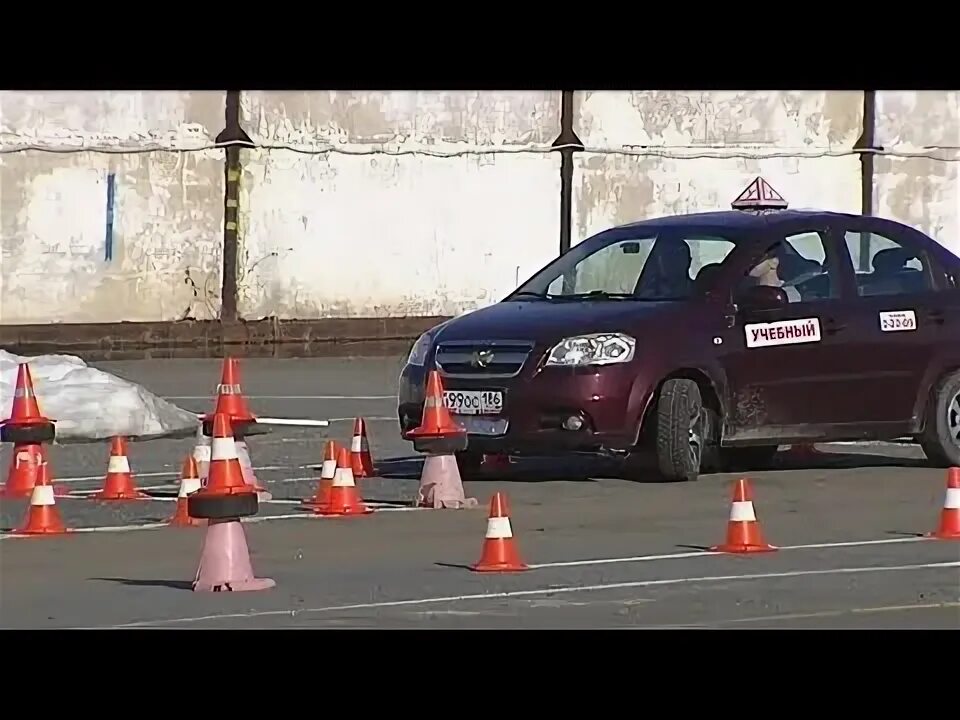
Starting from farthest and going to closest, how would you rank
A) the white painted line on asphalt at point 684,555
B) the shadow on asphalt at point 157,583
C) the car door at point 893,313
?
the car door at point 893,313 → the white painted line on asphalt at point 684,555 → the shadow on asphalt at point 157,583

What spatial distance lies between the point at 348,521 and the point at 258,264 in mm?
13522

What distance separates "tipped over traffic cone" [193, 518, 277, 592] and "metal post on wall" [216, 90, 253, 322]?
15554 mm

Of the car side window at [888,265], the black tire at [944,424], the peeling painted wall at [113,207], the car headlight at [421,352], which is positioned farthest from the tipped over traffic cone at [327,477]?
the peeling painted wall at [113,207]

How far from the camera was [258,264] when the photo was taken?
25203 mm

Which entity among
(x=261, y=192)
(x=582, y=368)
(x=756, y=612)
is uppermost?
(x=261, y=192)

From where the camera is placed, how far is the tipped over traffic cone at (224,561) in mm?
9531

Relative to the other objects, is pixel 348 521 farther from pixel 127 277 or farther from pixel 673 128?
pixel 673 128

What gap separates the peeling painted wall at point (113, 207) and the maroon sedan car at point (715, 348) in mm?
10523

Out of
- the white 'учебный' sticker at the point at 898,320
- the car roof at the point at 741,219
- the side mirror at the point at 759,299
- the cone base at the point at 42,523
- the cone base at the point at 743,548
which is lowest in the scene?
the cone base at the point at 743,548

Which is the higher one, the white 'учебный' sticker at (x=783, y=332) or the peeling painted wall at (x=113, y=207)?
the peeling painted wall at (x=113, y=207)

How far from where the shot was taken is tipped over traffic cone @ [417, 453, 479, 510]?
1247 centimetres

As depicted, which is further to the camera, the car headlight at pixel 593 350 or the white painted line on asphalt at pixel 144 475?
the white painted line on asphalt at pixel 144 475

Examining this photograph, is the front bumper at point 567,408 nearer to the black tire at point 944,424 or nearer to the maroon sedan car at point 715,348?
the maroon sedan car at point 715,348

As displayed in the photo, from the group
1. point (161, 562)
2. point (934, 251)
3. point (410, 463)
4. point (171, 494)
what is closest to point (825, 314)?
point (934, 251)
